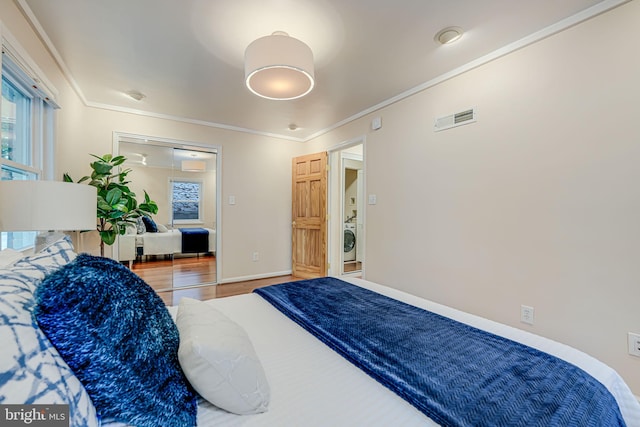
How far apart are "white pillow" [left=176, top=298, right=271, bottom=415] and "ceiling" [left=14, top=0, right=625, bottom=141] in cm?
198

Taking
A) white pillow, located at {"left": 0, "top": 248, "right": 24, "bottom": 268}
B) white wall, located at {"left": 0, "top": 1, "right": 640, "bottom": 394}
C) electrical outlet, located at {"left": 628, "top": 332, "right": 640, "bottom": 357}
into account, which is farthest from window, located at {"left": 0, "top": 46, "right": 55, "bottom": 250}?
electrical outlet, located at {"left": 628, "top": 332, "right": 640, "bottom": 357}

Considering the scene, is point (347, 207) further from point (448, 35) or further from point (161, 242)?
point (448, 35)

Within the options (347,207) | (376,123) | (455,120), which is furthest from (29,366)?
(347,207)

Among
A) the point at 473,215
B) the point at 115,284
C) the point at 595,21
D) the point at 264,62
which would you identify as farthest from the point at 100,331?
the point at 595,21

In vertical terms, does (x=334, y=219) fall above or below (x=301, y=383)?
above

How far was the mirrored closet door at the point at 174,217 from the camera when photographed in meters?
3.93

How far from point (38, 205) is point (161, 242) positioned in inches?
118

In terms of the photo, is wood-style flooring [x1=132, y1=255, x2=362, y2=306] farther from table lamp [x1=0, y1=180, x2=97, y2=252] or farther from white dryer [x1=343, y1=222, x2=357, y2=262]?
table lamp [x1=0, y1=180, x2=97, y2=252]

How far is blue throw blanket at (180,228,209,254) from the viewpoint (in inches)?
172

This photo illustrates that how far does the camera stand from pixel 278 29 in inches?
79.0

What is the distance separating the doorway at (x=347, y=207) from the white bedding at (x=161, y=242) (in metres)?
1.96

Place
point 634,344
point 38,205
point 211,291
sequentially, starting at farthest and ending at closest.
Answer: point 211,291, point 634,344, point 38,205

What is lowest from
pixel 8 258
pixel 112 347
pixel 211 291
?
pixel 211 291

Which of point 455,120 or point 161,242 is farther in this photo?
point 161,242
